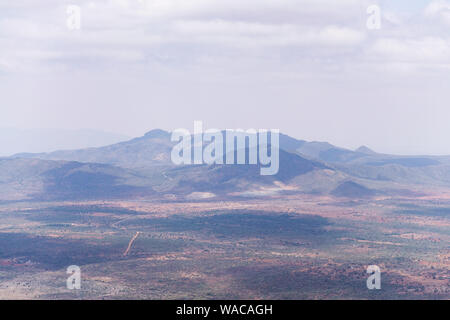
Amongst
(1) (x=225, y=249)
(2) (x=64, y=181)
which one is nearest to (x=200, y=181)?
(2) (x=64, y=181)

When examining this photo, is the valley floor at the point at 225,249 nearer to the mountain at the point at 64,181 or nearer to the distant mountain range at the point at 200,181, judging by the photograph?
the mountain at the point at 64,181

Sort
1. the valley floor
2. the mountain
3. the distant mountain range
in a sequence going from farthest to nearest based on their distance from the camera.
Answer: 1. the distant mountain range
2. the mountain
3. the valley floor

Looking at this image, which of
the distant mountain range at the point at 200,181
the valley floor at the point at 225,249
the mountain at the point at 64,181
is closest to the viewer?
the valley floor at the point at 225,249

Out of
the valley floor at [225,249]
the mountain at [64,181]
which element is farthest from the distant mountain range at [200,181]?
the valley floor at [225,249]

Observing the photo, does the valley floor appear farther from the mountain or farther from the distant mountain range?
the distant mountain range

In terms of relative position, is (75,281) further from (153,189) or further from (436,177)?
(436,177)

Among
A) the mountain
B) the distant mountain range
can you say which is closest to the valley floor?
the mountain

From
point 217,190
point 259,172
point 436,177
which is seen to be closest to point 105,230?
point 217,190

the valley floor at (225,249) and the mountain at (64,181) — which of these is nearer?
the valley floor at (225,249)

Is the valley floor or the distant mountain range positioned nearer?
the valley floor

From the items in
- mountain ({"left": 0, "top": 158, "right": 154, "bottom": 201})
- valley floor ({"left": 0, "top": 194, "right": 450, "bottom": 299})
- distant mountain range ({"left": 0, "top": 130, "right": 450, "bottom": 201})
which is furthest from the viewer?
distant mountain range ({"left": 0, "top": 130, "right": 450, "bottom": 201})

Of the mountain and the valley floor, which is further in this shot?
the mountain
